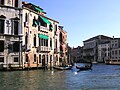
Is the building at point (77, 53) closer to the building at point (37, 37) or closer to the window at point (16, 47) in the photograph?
the building at point (37, 37)

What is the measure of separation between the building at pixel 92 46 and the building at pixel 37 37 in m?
52.0

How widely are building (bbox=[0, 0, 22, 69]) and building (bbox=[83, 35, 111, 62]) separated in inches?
2393

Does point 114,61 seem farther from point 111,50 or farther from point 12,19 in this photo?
point 12,19

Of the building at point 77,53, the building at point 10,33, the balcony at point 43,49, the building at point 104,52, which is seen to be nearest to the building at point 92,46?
the building at point 104,52

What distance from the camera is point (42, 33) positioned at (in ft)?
113

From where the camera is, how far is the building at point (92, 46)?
292 ft

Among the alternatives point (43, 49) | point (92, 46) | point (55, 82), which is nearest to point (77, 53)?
point (92, 46)

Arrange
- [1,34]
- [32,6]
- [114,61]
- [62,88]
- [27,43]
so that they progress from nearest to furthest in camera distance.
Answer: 1. [62,88]
2. [1,34]
3. [27,43]
4. [32,6]
5. [114,61]

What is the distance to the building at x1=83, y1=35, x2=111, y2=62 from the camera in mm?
89062

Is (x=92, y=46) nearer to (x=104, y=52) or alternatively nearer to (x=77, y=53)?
(x=104, y=52)

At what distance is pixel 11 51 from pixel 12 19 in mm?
2985

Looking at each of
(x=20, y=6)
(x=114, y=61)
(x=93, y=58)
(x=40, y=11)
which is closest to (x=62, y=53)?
(x=40, y=11)

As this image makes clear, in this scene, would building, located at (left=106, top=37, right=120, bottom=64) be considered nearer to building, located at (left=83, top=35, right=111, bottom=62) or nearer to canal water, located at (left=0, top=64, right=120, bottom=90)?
building, located at (left=83, top=35, right=111, bottom=62)

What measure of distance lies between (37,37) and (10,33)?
489cm
